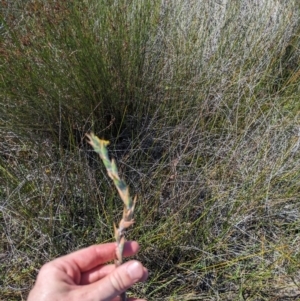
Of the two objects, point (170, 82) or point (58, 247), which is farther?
point (170, 82)

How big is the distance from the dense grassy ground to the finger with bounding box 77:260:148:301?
0.50 m

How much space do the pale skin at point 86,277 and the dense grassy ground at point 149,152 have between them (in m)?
0.36

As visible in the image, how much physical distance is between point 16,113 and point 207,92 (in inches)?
30.5

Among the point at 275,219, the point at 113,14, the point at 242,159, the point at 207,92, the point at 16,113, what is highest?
the point at 113,14

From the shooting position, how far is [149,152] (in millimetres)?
1645

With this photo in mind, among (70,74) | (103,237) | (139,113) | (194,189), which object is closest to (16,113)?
(70,74)

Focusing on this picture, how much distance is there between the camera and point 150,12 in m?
1.93

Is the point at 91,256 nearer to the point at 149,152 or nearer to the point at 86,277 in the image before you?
the point at 86,277

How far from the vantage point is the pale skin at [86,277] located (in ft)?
2.90

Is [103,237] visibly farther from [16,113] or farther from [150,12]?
[150,12]

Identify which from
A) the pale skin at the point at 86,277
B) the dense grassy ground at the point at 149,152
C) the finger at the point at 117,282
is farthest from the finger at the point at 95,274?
the dense grassy ground at the point at 149,152

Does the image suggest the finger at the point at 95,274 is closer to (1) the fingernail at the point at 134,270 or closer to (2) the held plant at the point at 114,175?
(1) the fingernail at the point at 134,270

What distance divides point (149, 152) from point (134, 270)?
0.80 m

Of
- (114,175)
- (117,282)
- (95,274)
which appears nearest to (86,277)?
(95,274)
